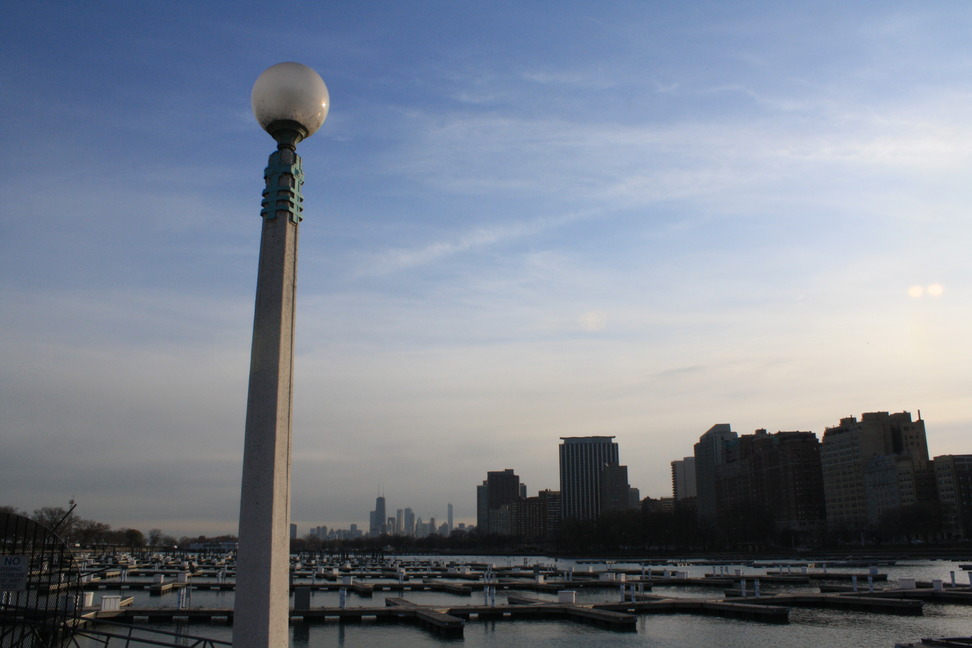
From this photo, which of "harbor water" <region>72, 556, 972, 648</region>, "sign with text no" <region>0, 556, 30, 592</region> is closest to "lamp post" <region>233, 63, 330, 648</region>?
"sign with text no" <region>0, 556, 30, 592</region>

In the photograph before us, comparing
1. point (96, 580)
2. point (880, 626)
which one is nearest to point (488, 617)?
point (880, 626)

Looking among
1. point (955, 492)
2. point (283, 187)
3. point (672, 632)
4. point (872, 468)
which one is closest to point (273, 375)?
A: point (283, 187)

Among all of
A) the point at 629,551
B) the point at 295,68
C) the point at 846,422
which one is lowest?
the point at 629,551

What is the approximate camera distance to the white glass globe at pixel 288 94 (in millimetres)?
9766

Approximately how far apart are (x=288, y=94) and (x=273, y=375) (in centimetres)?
355

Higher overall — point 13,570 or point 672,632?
point 13,570

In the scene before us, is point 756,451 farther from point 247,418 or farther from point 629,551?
point 247,418

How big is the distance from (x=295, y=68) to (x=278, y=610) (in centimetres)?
652

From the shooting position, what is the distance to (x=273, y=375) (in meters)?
9.15

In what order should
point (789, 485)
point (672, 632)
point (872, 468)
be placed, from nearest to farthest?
point (672, 632) < point (872, 468) < point (789, 485)

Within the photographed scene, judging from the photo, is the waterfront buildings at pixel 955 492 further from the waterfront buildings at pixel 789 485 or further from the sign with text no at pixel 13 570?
the sign with text no at pixel 13 570

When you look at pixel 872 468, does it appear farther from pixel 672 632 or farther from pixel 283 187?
pixel 283 187

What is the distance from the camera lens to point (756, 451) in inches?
7726

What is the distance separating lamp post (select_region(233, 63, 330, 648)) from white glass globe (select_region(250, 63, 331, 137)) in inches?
0.5
